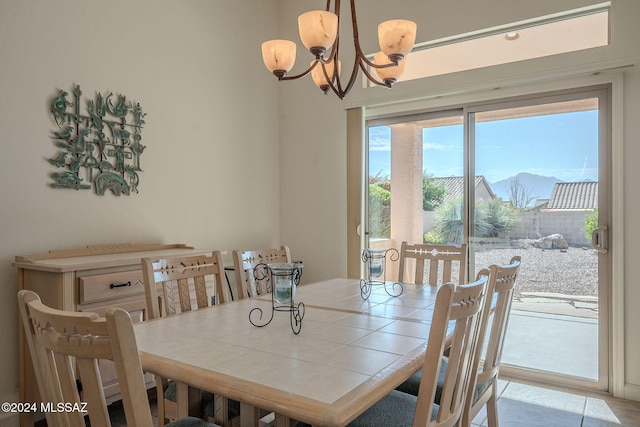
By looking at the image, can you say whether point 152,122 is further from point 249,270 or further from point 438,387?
point 438,387

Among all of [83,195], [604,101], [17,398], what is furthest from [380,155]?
[17,398]

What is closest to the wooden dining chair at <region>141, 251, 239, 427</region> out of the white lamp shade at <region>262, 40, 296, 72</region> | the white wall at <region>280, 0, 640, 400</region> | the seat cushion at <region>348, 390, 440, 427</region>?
the seat cushion at <region>348, 390, 440, 427</region>

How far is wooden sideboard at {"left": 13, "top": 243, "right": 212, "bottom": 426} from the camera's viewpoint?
7.34 ft

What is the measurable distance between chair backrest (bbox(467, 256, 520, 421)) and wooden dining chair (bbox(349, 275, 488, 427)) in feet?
0.15

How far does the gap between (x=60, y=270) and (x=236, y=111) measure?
2186 mm

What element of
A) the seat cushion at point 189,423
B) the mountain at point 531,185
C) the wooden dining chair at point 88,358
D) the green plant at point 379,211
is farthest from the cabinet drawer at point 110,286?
the mountain at point 531,185

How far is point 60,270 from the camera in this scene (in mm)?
2197

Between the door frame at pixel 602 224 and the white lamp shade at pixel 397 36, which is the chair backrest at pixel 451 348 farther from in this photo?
the door frame at pixel 602 224

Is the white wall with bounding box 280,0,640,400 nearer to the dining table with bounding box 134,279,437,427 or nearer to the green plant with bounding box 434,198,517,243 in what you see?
the green plant with bounding box 434,198,517,243

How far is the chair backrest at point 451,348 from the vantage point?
113cm

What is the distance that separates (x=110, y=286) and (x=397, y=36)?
1954 millimetres

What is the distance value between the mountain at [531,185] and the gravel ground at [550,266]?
354mm

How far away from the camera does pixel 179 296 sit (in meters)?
2.06

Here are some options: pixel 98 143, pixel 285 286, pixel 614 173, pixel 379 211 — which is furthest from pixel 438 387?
pixel 98 143
